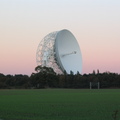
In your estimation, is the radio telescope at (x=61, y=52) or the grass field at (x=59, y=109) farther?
the radio telescope at (x=61, y=52)

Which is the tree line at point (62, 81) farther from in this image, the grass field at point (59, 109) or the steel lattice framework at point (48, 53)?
the grass field at point (59, 109)

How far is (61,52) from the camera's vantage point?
90625 millimetres

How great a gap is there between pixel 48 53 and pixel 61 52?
3.89 meters

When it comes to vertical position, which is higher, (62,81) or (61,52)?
(61,52)

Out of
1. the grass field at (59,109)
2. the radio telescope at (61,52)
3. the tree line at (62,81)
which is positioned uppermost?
the radio telescope at (61,52)

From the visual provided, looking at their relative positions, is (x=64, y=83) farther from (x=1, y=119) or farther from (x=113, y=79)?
Result: (x=1, y=119)

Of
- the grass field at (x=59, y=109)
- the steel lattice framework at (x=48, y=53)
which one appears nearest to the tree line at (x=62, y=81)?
the steel lattice framework at (x=48, y=53)

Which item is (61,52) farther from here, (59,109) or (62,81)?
(59,109)

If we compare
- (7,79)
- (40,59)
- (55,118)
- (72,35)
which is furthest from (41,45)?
(55,118)

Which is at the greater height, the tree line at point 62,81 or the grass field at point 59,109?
the tree line at point 62,81

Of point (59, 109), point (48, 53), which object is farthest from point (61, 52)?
point (59, 109)

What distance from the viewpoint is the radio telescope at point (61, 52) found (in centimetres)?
8994

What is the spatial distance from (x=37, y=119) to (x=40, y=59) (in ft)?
273

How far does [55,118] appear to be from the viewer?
16656 millimetres
